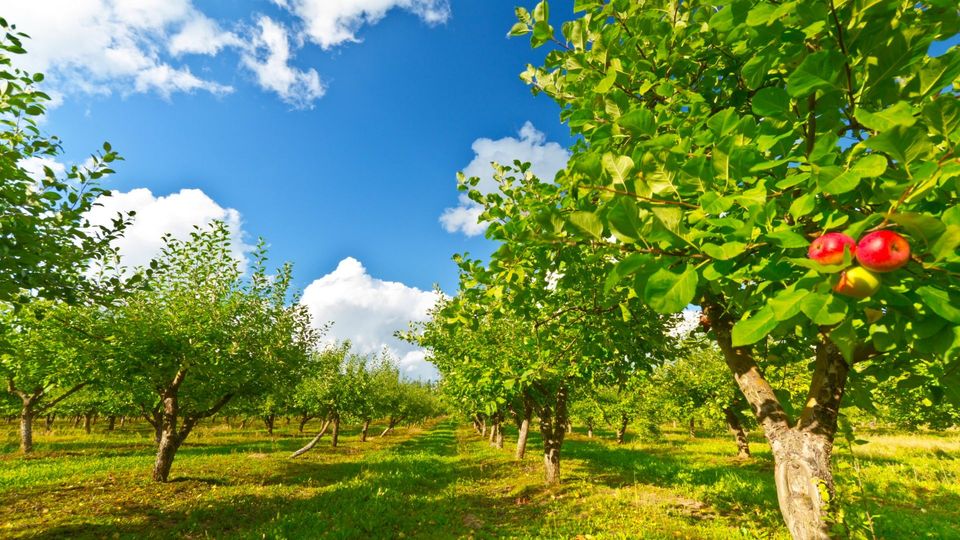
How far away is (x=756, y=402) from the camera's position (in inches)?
162

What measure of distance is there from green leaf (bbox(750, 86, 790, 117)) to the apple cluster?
74 centimetres

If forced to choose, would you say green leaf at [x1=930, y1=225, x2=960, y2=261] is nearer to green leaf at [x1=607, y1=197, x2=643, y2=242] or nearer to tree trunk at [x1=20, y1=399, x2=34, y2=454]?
green leaf at [x1=607, y1=197, x2=643, y2=242]

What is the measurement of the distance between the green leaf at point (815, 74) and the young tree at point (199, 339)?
54.8 ft

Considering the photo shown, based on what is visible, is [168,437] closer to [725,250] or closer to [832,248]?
[725,250]

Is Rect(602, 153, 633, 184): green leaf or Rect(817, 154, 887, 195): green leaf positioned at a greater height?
Rect(602, 153, 633, 184): green leaf

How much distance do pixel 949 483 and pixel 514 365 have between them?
68.8 ft

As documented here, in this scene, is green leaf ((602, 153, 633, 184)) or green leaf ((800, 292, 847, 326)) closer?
green leaf ((800, 292, 847, 326))

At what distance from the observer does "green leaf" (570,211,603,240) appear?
1840 mm

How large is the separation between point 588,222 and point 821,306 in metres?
0.89

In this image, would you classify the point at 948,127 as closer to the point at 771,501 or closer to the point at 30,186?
the point at 30,186

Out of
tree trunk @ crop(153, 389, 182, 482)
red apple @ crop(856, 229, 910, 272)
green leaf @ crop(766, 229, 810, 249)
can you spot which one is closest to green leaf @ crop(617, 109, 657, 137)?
green leaf @ crop(766, 229, 810, 249)

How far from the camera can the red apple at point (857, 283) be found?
1414 millimetres

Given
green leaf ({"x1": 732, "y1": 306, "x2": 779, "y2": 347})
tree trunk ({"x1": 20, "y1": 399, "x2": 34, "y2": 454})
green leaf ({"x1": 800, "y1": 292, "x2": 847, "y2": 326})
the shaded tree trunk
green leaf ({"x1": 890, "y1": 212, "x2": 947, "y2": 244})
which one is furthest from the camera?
tree trunk ({"x1": 20, "y1": 399, "x2": 34, "y2": 454})

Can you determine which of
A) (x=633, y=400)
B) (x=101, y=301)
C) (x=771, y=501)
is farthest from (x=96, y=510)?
(x=633, y=400)
